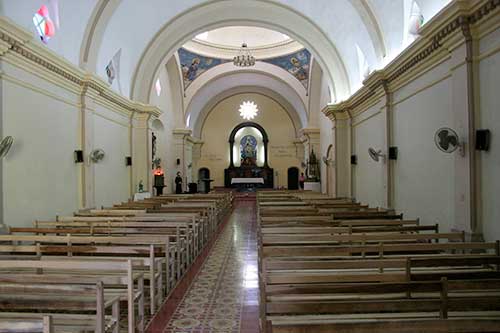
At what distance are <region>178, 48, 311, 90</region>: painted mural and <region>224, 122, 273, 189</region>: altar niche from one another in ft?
→ 22.1

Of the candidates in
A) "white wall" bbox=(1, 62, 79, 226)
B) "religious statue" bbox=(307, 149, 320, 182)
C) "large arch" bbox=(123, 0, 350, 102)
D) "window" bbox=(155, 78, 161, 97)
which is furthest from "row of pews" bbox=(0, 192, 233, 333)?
"religious statue" bbox=(307, 149, 320, 182)

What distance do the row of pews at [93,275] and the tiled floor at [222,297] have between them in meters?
0.33

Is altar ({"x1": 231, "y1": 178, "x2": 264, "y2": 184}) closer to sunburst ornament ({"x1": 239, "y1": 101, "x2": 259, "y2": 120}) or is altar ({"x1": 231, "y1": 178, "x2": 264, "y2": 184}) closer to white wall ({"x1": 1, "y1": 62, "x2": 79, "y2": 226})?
sunburst ornament ({"x1": 239, "y1": 101, "x2": 259, "y2": 120})

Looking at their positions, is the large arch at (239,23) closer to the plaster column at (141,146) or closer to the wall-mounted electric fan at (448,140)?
the plaster column at (141,146)

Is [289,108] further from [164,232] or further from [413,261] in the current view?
[413,261]

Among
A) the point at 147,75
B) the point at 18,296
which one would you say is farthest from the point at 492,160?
the point at 147,75

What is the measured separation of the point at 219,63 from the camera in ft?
68.3

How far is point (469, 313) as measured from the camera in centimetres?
318

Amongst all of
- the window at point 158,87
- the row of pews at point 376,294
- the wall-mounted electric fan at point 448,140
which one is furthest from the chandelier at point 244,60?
the row of pews at point 376,294

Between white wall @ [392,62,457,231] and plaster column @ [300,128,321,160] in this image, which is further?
plaster column @ [300,128,321,160]

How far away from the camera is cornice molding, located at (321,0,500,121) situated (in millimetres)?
5086

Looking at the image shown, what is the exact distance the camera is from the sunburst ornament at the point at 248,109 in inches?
1049

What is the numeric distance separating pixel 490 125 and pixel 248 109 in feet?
72.7

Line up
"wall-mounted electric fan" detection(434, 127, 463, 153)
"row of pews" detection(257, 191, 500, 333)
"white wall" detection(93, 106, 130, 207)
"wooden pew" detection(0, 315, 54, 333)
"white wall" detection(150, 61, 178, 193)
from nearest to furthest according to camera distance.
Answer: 1. "wooden pew" detection(0, 315, 54, 333)
2. "row of pews" detection(257, 191, 500, 333)
3. "wall-mounted electric fan" detection(434, 127, 463, 153)
4. "white wall" detection(93, 106, 130, 207)
5. "white wall" detection(150, 61, 178, 193)
